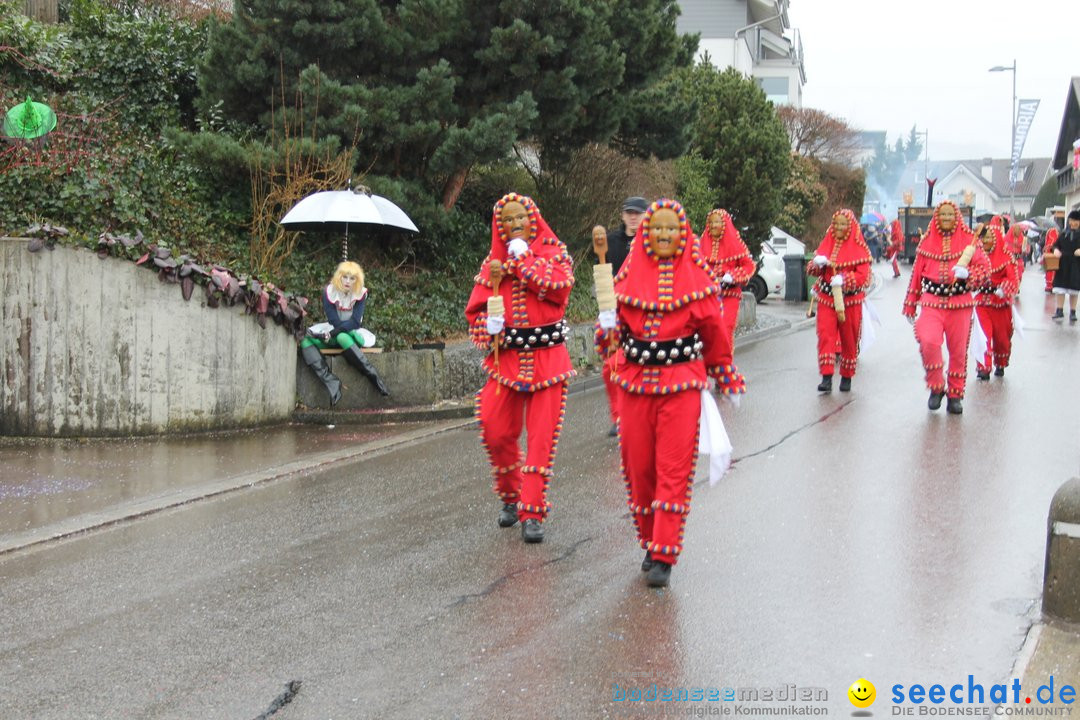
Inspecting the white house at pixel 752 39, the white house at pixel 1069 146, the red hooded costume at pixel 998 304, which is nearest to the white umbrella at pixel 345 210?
the red hooded costume at pixel 998 304

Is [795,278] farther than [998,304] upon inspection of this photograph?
Yes

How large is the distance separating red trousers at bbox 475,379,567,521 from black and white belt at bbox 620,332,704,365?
107 cm

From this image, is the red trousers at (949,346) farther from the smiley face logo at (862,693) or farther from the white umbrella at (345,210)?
the smiley face logo at (862,693)

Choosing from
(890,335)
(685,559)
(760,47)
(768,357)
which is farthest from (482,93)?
(760,47)

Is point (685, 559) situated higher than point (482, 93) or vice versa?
point (482, 93)

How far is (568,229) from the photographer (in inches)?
711

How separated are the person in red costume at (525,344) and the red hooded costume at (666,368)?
873 mm

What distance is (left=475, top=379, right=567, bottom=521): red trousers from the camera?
6.85m

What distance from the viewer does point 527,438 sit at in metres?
6.96

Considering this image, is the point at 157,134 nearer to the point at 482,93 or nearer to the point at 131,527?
the point at 482,93

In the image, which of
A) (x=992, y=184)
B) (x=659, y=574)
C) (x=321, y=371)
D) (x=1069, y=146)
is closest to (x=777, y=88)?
(x=1069, y=146)

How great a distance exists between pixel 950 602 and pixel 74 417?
792 centimetres

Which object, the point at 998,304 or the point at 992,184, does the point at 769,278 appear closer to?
the point at 998,304

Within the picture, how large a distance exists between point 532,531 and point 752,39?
180 feet
